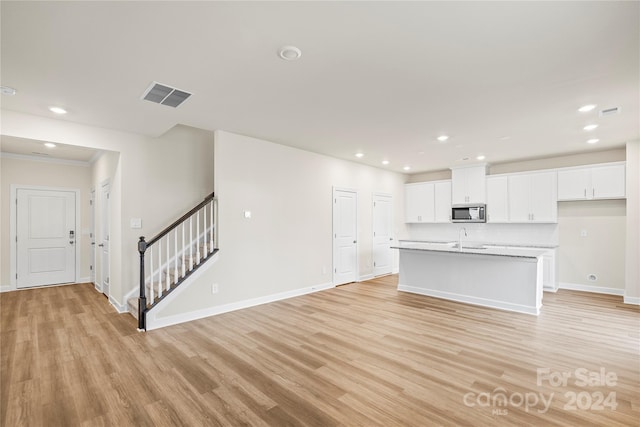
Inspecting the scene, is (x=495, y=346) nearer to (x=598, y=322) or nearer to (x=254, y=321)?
(x=598, y=322)

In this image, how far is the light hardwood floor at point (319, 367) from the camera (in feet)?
7.10

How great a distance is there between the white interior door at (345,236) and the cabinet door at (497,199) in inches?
122

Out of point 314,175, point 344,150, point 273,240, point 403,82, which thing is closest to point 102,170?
point 273,240

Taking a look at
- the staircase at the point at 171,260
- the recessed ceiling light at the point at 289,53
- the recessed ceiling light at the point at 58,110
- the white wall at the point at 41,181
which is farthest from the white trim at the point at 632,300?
the white wall at the point at 41,181

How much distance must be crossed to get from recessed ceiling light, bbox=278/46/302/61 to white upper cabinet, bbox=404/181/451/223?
20.4 feet

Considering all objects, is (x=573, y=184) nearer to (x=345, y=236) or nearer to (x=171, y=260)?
(x=345, y=236)

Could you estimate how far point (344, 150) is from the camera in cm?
579

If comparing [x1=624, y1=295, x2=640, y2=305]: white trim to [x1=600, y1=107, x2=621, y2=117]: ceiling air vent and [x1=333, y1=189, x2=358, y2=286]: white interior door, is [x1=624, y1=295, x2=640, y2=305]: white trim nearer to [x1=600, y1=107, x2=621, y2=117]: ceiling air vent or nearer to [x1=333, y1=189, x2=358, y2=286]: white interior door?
[x1=600, y1=107, x2=621, y2=117]: ceiling air vent

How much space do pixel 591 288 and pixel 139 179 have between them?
858 centimetres

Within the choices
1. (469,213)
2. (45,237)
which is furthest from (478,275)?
(45,237)

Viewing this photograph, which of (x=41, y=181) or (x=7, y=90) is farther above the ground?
(x=7, y=90)

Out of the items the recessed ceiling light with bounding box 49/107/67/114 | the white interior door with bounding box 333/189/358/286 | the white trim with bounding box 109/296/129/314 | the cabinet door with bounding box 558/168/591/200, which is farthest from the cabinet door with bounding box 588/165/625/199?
the recessed ceiling light with bounding box 49/107/67/114

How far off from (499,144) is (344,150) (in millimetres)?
2780

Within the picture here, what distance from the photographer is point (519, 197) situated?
645cm
